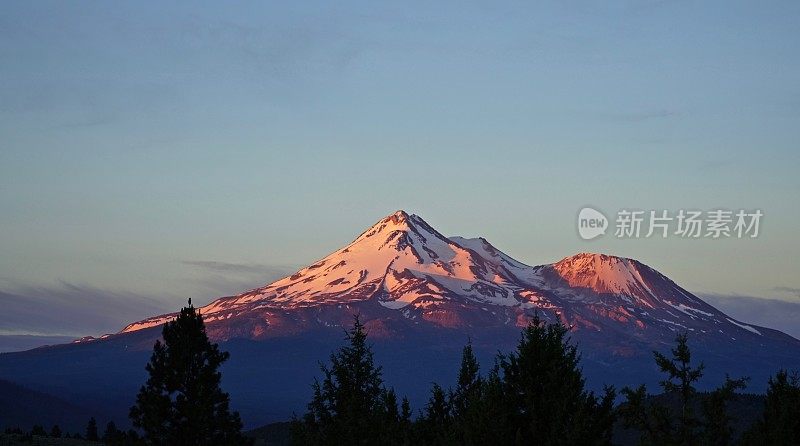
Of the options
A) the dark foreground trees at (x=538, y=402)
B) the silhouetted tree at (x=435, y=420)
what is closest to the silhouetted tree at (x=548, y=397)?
the dark foreground trees at (x=538, y=402)

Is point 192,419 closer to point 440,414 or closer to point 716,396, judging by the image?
point 440,414

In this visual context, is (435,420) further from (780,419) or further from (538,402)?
(538,402)

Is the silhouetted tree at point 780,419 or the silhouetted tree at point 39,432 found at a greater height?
the silhouetted tree at point 39,432

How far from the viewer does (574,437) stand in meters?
34.2

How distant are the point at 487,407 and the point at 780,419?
555 inches

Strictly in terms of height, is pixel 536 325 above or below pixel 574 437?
above

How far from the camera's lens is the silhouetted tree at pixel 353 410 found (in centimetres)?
4722

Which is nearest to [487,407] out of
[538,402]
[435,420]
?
[538,402]

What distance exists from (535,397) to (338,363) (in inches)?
665

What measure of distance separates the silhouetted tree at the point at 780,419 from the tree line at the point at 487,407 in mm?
50

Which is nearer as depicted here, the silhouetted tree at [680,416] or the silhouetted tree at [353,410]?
the silhouetted tree at [680,416]

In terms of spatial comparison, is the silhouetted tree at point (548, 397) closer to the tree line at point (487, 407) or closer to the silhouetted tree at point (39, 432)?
the tree line at point (487, 407)

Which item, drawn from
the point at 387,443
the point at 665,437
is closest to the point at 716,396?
the point at 665,437

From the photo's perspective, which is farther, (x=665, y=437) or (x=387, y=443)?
(x=387, y=443)
